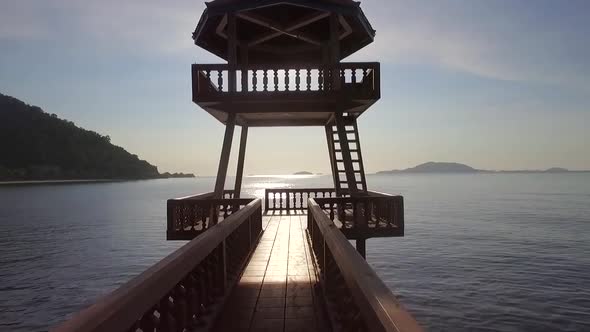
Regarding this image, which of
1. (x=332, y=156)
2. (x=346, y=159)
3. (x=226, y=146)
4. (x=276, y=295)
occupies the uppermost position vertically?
(x=226, y=146)

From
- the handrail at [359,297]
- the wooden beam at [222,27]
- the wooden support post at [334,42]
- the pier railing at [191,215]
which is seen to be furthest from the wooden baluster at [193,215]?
the handrail at [359,297]

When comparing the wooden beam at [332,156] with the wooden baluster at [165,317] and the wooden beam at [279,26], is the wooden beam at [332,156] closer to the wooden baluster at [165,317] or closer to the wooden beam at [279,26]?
the wooden beam at [279,26]

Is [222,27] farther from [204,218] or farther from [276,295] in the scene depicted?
[276,295]

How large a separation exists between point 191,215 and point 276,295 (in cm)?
678

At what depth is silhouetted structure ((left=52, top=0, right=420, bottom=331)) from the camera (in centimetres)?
327

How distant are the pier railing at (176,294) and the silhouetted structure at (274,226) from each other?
1cm

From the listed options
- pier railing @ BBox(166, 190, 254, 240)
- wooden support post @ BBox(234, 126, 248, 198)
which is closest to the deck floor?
pier railing @ BBox(166, 190, 254, 240)

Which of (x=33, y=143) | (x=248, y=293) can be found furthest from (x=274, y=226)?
(x=33, y=143)

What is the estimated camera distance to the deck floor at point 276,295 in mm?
5398

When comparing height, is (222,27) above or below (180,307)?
above

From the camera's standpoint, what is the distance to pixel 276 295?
6719 mm

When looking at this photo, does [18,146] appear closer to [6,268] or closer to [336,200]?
[6,268]

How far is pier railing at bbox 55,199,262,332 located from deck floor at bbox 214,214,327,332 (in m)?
0.24

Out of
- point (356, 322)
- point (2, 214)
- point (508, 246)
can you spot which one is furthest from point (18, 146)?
point (356, 322)
